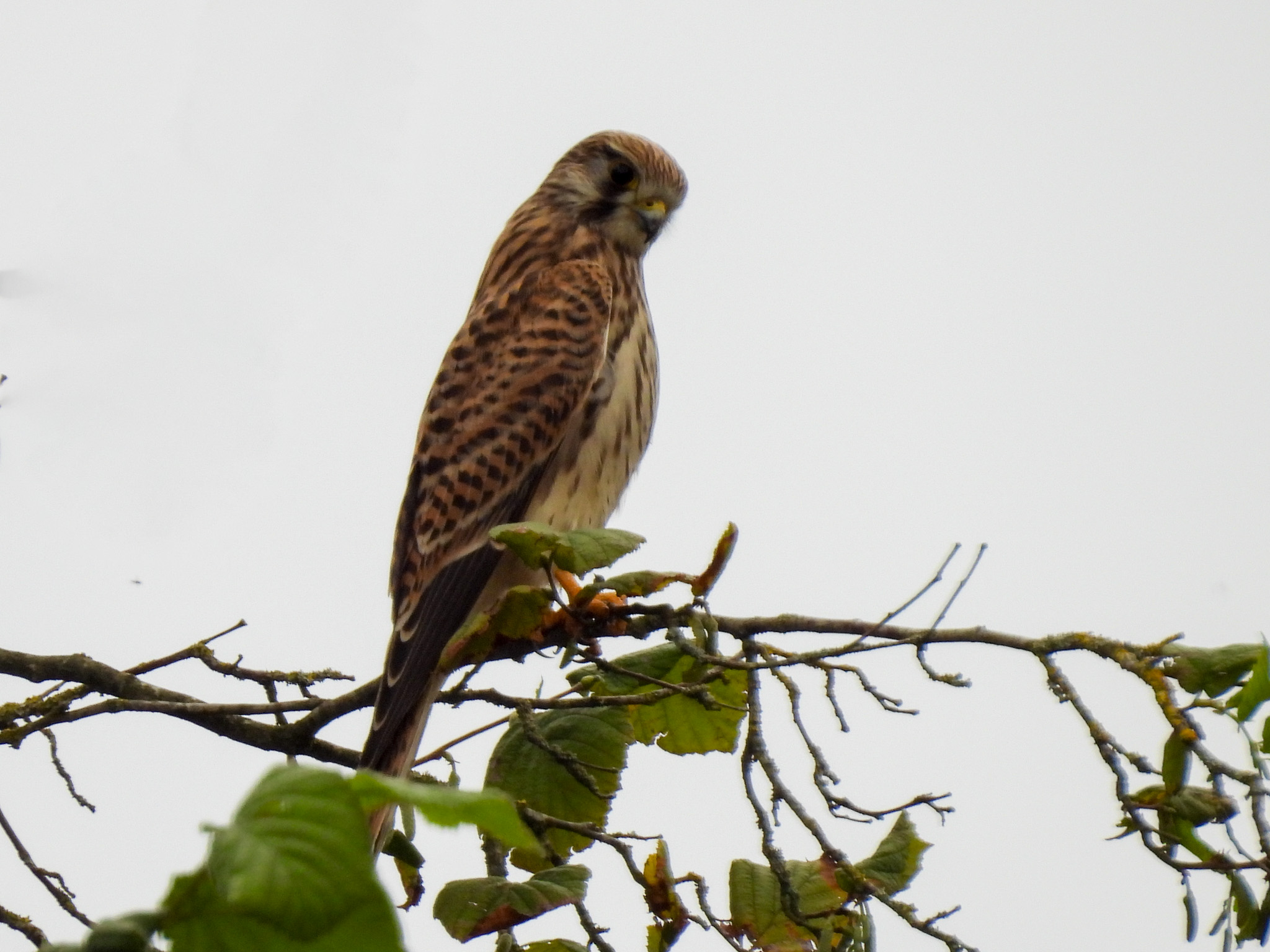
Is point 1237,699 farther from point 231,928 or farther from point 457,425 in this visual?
point 457,425

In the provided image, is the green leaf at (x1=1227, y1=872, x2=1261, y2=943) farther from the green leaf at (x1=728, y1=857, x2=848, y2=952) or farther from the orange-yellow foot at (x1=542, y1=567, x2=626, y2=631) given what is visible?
the orange-yellow foot at (x1=542, y1=567, x2=626, y2=631)

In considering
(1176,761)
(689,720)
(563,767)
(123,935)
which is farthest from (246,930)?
(689,720)

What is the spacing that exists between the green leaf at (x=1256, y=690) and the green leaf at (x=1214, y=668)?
0.09m

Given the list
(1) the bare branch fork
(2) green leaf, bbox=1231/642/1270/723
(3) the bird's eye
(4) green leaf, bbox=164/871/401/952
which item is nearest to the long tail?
(1) the bare branch fork

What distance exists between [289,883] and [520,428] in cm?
273

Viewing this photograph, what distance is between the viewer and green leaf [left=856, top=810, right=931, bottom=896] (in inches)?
73.6

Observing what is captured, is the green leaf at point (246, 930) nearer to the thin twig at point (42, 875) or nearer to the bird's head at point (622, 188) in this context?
the thin twig at point (42, 875)

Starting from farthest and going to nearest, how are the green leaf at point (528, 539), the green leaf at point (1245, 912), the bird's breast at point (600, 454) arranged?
the bird's breast at point (600, 454) → the green leaf at point (528, 539) → the green leaf at point (1245, 912)

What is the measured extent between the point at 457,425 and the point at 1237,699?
7.88 ft

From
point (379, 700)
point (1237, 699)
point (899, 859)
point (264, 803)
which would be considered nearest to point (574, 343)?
point (379, 700)

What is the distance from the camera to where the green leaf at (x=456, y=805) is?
0.87 meters

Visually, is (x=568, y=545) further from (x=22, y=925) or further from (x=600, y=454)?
(x=600, y=454)

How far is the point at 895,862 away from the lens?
6.22ft

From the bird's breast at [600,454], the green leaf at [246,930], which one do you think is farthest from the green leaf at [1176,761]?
→ the bird's breast at [600,454]
